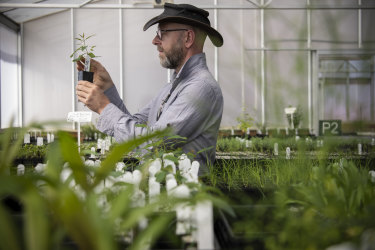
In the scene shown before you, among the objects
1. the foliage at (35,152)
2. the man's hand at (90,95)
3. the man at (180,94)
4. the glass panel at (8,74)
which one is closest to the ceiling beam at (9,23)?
the glass panel at (8,74)

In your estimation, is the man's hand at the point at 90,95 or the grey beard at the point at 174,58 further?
the grey beard at the point at 174,58

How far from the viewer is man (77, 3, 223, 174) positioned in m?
1.60

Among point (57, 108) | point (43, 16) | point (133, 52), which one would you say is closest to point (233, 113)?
point (133, 52)

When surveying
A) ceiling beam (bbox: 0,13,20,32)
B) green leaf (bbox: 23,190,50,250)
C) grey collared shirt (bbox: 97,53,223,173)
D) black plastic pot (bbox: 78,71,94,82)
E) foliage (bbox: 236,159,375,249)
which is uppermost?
ceiling beam (bbox: 0,13,20,32)

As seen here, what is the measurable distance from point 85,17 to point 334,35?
9.34 metres

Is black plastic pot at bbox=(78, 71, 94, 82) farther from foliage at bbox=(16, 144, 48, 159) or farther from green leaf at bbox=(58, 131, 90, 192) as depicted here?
green leaf at bbox=(58, 131, 90, 192)

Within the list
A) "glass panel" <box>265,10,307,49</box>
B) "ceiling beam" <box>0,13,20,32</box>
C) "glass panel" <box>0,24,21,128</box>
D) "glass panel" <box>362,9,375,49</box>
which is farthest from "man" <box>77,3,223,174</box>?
"ceiling beam" <box>0,13,20,32</box>

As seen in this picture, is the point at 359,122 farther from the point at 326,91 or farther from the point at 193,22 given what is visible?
the point at 193,22

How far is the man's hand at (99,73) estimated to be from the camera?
174 centimetres

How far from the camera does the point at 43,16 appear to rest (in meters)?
8.92

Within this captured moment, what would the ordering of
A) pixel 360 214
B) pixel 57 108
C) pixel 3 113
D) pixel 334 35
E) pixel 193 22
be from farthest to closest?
pixel 57 108, pixel 3 113, pixel 193 22, pixel 360 214, pixel 334 35

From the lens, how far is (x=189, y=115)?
1.65m

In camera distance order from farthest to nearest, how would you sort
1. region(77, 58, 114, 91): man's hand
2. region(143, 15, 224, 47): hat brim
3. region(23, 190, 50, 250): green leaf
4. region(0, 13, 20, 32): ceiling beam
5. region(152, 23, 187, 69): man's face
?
region(0, 13, 20, 32): ceiling beam, region(152, 23, 187, 69): man's face, region(143, 15, 224, 47): hat brim, region(77, 58, 114, 91): man's hand, region(23, 190, 50, 250): green leaf

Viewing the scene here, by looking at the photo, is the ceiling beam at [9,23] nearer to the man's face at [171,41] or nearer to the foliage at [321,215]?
the man's face at [171,41]
